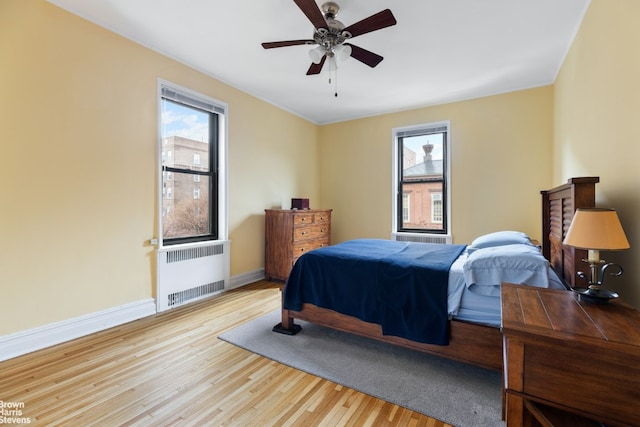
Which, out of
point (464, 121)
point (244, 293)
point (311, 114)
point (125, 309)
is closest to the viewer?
point (125, 309)

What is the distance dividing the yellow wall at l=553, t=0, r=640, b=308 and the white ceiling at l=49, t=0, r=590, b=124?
1.49ft

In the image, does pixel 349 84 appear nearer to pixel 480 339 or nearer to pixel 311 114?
pixel 311 114

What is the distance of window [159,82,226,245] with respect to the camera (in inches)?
125

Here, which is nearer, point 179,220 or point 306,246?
point 179,220

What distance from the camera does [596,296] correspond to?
1.31 metres

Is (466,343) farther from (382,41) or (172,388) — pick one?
(382,41)

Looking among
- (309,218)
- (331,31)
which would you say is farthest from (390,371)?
(309,218)

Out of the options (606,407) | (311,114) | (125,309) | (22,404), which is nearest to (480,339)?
(606,407)

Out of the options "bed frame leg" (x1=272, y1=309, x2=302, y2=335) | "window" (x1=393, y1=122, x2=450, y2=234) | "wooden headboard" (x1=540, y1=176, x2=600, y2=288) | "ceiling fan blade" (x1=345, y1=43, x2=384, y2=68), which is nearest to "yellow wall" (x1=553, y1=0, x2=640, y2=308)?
"wooden headboard" (x1=540, y1=176, x2=600, y2=288)

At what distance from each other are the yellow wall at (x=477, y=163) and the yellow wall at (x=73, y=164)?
2940mm

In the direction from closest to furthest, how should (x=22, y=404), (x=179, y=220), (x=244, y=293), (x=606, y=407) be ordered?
1. (x=606, y=407)
2. (x=22, y=404)
3. (x=179, y=220)
4. (x=244, y=293)

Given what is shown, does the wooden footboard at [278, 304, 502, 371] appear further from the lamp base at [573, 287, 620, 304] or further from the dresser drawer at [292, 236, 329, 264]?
the dresser drawer at [292, 236, 329, 264]

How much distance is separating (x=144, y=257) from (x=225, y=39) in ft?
7.72

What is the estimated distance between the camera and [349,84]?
375 cm
